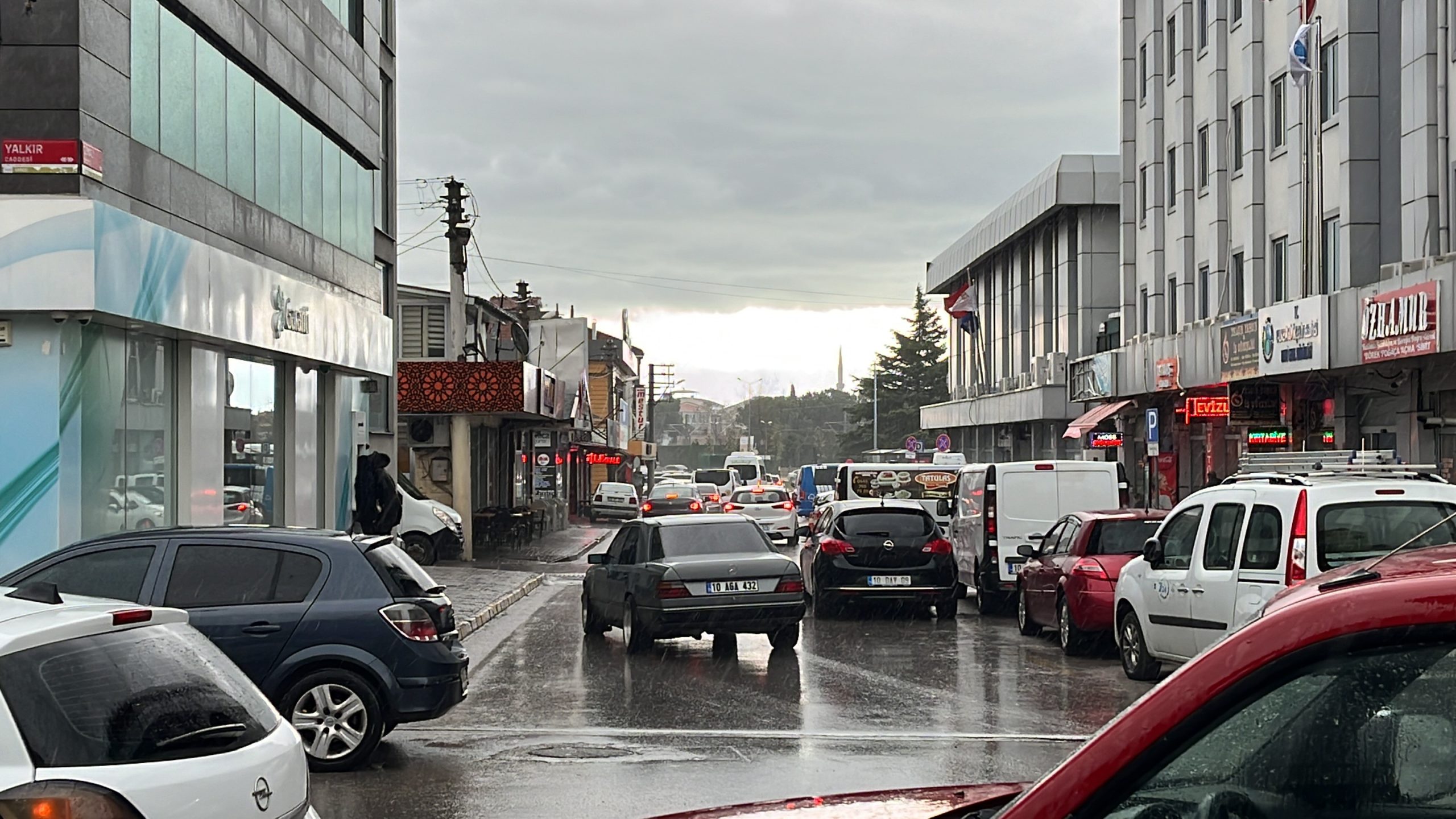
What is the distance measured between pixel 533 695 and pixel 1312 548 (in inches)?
258

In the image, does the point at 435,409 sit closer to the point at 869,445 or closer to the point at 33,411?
the point at 33,411

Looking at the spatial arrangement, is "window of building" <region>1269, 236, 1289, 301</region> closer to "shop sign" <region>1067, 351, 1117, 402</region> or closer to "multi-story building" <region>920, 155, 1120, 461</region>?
"shop sign" <region>1067, 351, 1117, 402</region>

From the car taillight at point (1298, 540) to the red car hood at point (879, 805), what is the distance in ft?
27.6

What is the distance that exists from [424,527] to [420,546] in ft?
1.32

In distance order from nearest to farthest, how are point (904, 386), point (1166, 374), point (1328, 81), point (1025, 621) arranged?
1. point (1025, 621)
2. point (1328, 81)
3. point (1166, 374)
4. point (904, 386)

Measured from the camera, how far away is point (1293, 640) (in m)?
2.06

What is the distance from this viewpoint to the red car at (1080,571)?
1608cm

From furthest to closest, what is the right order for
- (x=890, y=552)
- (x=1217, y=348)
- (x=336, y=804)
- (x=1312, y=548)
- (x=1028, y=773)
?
(x=1217, y=348)
(x=890, y=552)
(x=1312, y=548)
(x=1028, y=773)
(x=336, y=804)

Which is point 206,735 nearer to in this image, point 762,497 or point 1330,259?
point 1330,259

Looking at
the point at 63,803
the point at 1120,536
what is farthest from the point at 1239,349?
the point at 63,803

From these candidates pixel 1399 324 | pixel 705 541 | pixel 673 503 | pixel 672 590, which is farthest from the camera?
pixel 673 503

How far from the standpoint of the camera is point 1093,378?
42.3 meters

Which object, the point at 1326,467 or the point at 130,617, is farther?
the point at 1326,467

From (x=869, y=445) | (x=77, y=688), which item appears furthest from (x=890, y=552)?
(x=869, y=445)
